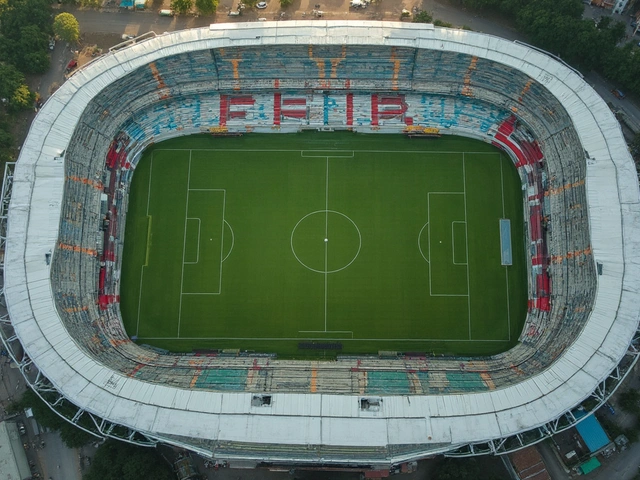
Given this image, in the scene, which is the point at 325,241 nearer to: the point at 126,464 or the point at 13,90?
the point at 126,464

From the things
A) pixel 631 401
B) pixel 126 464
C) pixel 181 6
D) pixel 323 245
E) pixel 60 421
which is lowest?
pixel 126 464

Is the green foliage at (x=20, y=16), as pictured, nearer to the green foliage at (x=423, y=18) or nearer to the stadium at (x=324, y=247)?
the stadium at (x=324, y=247)

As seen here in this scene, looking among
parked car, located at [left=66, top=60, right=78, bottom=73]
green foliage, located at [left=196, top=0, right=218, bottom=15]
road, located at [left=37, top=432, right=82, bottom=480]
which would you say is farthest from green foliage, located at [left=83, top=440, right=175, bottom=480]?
green foliage, located at [left=196, top=0, right=218, bottom=15]

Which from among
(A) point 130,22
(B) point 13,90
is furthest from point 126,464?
(A) point 130,22

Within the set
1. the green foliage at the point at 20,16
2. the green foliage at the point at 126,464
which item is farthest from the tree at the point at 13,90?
the green foliage at the point at 126,464

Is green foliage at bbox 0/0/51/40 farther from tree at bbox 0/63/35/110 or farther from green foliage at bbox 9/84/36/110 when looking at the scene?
green foliage at bbox 9/84/36/110
